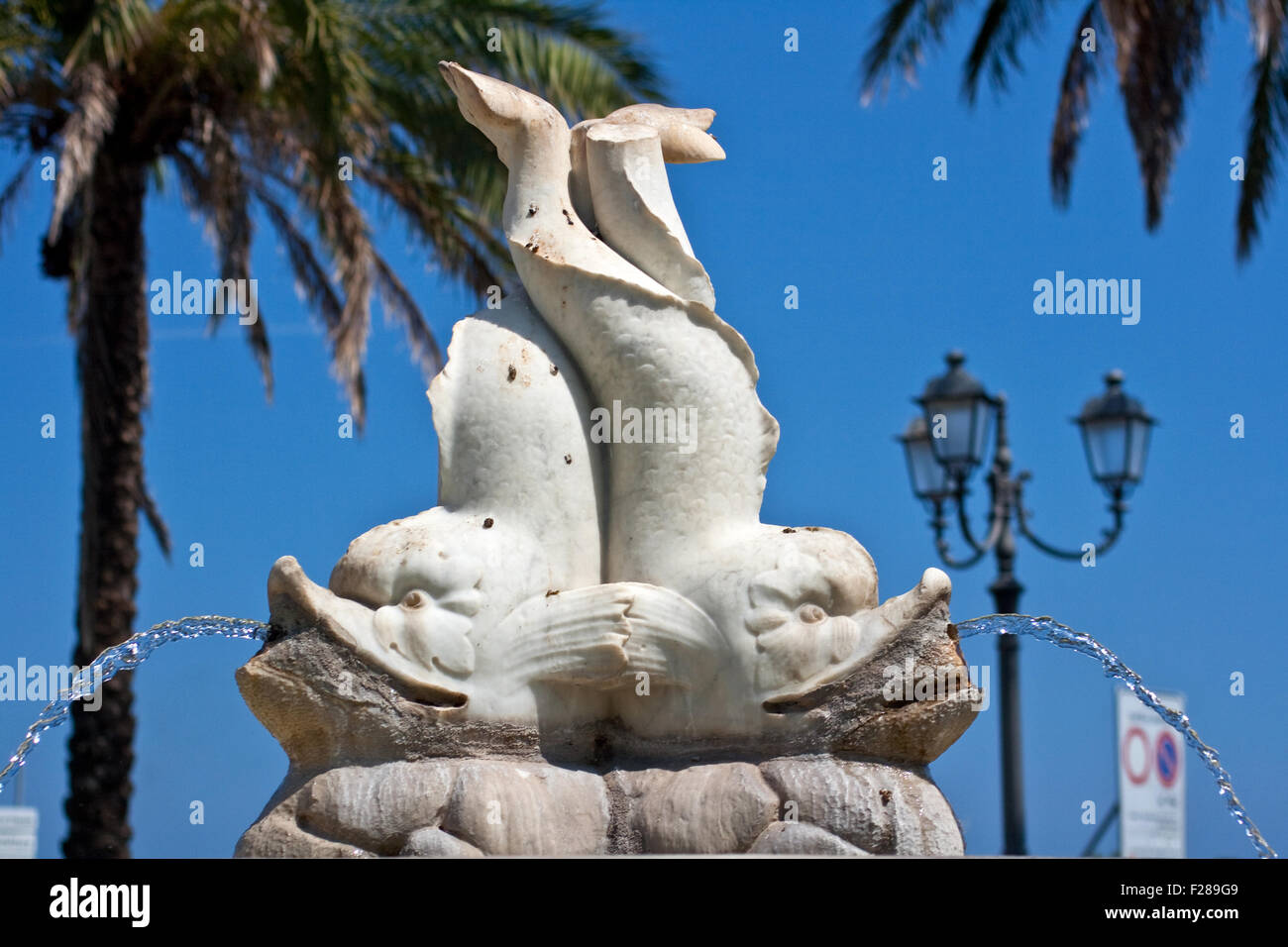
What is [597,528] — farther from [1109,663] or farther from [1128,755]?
[1128,755]

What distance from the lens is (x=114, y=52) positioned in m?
11.6

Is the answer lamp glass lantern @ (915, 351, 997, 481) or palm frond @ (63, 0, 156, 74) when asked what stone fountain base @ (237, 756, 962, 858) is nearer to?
lamp glass lantern @ (915, 351, 997, 481)

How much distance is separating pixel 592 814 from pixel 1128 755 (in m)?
9.13

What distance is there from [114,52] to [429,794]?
25.8 feet

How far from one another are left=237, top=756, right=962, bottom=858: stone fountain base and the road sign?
8.06m

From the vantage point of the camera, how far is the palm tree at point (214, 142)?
38.2ft

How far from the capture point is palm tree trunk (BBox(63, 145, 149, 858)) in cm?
1138

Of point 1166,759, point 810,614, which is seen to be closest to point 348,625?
point 810,614

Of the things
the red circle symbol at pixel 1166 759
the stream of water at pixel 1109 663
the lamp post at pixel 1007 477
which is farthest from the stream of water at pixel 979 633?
the red circle symbol at pixel 1166 759

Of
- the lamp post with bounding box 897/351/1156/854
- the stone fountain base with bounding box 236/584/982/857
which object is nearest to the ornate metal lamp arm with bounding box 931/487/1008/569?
A: the lamp post with bounding box 897/351/1156/854
